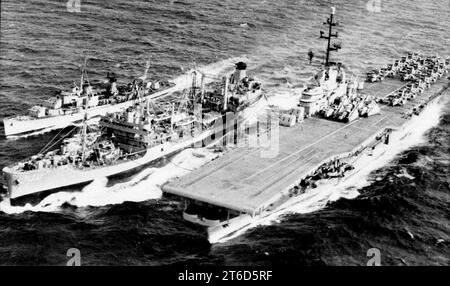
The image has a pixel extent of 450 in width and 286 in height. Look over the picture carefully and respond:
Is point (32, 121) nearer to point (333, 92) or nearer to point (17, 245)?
point (17, 245)

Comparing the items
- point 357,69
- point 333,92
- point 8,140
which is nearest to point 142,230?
point 8,140

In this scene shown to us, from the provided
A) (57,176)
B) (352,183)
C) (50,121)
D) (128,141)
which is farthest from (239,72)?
(57,176)

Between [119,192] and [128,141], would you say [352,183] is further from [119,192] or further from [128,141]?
[128,141]

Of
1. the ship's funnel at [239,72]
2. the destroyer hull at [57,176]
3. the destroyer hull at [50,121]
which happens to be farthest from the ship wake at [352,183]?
the ship's funnel at [239,72]

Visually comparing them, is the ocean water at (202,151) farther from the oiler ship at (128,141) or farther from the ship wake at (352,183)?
the oiler ship at (128,141)

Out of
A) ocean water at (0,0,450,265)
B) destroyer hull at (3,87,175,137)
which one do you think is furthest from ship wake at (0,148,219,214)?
destroyer hull at (3,87,175,137)

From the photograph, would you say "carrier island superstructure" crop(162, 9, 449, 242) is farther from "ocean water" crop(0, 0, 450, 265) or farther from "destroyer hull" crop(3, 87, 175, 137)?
"destroyer hull" crop(3, 87, 175, 137)
